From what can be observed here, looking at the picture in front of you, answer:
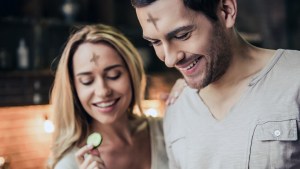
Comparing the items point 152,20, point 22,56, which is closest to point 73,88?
point 152,20

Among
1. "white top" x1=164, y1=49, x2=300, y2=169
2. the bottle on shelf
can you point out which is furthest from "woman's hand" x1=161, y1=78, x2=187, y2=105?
the bottle on shelf

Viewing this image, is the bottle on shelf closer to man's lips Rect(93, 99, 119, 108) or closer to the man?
man's lips Rect(93, 99, 119, 108)

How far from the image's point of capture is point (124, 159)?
1.89 meters

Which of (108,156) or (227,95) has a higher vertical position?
(227,95)

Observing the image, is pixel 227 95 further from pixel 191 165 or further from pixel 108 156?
pixel 108 156

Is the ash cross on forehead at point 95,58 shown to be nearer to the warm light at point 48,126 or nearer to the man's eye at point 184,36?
the man's eye at point 184,36

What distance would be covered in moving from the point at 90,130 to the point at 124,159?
0.70ft

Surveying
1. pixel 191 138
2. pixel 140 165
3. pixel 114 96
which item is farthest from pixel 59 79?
pixel 191 138

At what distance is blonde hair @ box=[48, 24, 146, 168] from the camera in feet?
5.80

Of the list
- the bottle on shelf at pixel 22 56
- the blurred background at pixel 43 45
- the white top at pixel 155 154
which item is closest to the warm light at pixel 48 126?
the blurred background at pixel 43 45

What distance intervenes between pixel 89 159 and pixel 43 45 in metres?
1.93

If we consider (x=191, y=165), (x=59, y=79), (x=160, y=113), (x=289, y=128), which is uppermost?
(x=59, y=79)

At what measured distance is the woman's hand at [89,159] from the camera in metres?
1.45

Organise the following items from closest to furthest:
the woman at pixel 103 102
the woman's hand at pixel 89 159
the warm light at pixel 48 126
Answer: the woman's hand at pixel 89 159 < the woman at pixel 103 102 < the warm light at pixel 48 126
